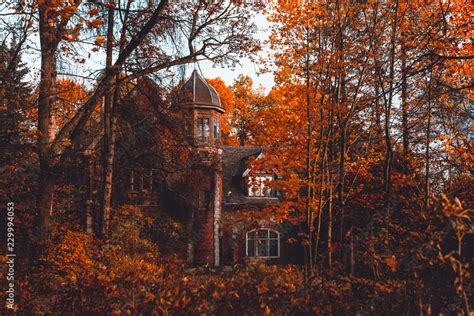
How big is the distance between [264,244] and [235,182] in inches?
162

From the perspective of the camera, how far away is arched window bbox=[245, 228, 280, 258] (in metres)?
23.6

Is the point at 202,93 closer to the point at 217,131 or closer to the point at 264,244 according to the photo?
the point at 217,131

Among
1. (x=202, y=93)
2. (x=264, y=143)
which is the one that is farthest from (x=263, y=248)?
(x=264, y=143)

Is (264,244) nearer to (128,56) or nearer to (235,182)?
(235,182)

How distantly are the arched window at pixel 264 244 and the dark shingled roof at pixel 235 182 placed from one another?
1644 mm

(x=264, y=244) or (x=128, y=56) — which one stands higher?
(x=128, y=56)

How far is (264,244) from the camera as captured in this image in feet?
78.9

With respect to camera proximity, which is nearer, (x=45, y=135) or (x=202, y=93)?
(x=45, y=135)

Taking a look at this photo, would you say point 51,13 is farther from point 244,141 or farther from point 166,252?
point 244,141

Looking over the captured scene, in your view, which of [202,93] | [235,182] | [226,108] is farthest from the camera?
[226,108]

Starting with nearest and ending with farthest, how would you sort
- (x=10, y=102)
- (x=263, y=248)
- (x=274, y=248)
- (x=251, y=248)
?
(x=10, y=102) < (x=251, y=248) < (x=263, y=248) < (x=274, y=248)

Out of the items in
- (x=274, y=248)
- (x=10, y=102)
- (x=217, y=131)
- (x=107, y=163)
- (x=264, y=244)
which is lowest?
(x=274, y=248)

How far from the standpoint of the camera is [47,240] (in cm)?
1027

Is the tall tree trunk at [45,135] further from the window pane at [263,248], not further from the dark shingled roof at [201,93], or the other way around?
the window pane at [263,248]
